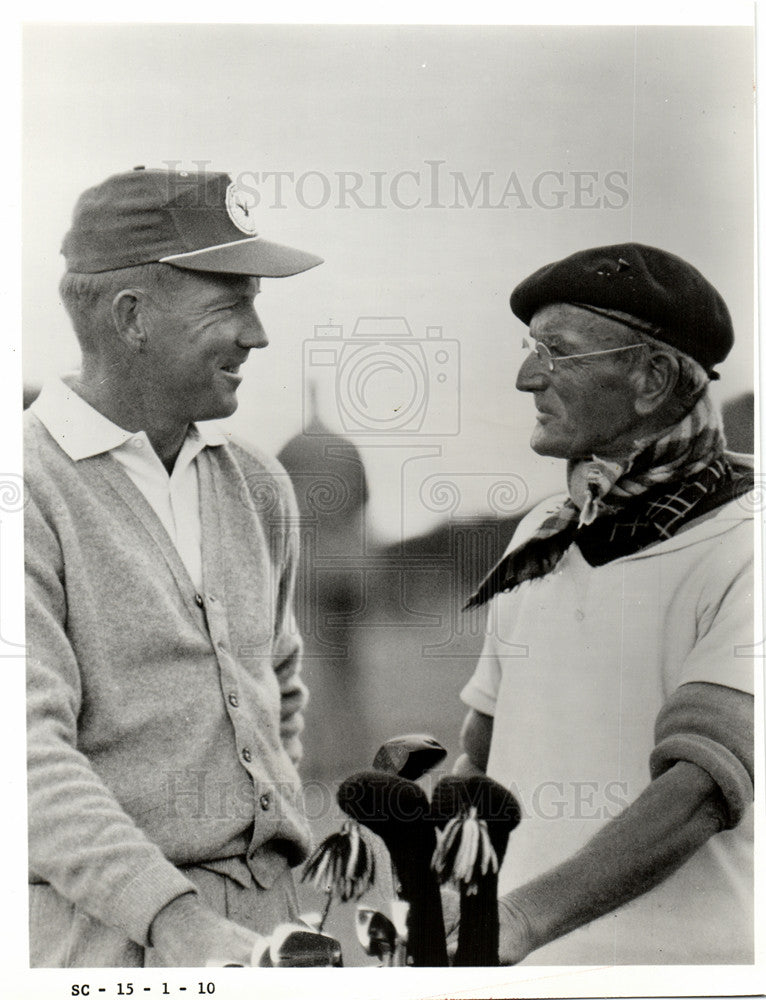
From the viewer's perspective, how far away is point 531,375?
240 cm

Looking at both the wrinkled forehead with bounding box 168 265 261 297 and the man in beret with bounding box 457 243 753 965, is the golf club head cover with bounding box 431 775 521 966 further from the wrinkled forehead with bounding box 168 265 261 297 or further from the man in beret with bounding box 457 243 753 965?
the wrinkled forehead with bounding box 168 265 261 297

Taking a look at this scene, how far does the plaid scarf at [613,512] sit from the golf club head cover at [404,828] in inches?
19.0

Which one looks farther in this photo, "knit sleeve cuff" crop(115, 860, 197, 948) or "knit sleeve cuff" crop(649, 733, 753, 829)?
"knit sleeve cuff" crop(649, 733, 753, 829)

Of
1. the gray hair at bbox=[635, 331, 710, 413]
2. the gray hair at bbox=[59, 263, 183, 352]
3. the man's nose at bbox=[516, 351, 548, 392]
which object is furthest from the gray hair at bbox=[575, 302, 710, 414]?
the gray hair at bbox=[59, 263, 183, 352]

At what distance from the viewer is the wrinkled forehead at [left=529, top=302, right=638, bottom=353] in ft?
7.83

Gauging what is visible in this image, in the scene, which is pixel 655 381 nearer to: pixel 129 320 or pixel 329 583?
pixel 329 583

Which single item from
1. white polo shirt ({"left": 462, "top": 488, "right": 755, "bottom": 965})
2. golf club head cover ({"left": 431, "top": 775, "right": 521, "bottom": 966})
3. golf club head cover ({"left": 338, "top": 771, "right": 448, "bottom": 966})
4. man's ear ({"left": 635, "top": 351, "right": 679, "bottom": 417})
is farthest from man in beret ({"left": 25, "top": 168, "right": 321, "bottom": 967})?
man's ear ({"left": 635, "top": 351, "right": 679, "bottom": 417})

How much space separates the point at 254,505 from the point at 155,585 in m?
0.30

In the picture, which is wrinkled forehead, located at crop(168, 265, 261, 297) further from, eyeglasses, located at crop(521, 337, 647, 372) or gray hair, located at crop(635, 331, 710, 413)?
gray hair, located at crop(635, 331, 710, 413)

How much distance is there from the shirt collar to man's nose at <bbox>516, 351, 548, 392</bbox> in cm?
91

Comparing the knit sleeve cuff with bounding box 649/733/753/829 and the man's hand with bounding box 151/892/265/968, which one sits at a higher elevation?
the knit sleeve cuff with bounding box 649/733/753/829

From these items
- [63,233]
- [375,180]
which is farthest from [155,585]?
[375,180]

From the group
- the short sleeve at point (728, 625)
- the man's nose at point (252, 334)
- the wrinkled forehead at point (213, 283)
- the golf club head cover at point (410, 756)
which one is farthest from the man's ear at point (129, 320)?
the short sleeve at point (728, 625)

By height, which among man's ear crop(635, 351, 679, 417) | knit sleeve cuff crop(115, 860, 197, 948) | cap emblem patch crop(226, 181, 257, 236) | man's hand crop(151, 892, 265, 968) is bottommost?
man's hand crop(151, 892, 265, 968)
